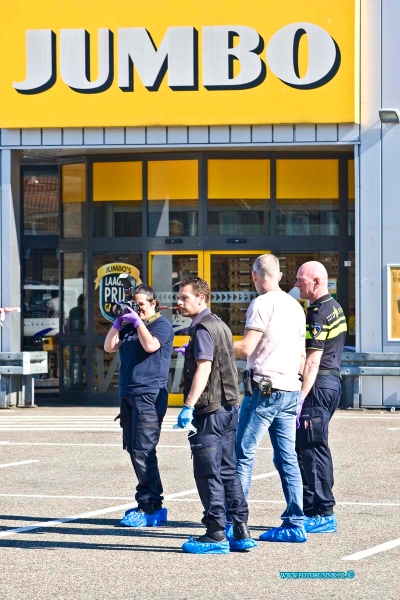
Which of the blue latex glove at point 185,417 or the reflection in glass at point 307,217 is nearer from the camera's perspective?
the blue latex glove at point 185,417

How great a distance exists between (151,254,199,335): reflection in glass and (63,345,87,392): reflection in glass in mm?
1615

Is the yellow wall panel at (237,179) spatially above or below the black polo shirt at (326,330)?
above

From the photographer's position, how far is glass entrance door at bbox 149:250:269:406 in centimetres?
1808

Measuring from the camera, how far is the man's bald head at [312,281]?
334 inches

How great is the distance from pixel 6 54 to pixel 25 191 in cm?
369

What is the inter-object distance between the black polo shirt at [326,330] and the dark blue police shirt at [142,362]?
117cm

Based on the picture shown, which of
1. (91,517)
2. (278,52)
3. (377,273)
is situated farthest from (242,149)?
(91,517)

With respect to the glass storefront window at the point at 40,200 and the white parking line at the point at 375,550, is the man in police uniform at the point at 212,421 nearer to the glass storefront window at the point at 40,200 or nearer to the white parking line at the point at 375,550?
the white parking line at the point at 375,550

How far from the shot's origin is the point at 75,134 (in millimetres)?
17641

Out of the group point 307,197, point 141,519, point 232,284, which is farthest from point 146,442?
point 307,197

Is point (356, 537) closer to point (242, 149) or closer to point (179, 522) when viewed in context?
point (179, 522)

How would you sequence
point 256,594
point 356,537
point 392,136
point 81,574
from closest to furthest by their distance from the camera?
1. point 256,594
2. point 81,574
3. point 356,537
4. point 392,136

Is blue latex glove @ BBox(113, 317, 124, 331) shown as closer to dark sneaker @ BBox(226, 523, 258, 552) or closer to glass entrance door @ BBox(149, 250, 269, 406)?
dark sneaker @ BBox(226, 523, 258, 552)

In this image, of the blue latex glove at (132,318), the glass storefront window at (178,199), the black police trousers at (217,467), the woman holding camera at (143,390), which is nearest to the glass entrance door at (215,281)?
the glass storefront window at (178,199)
